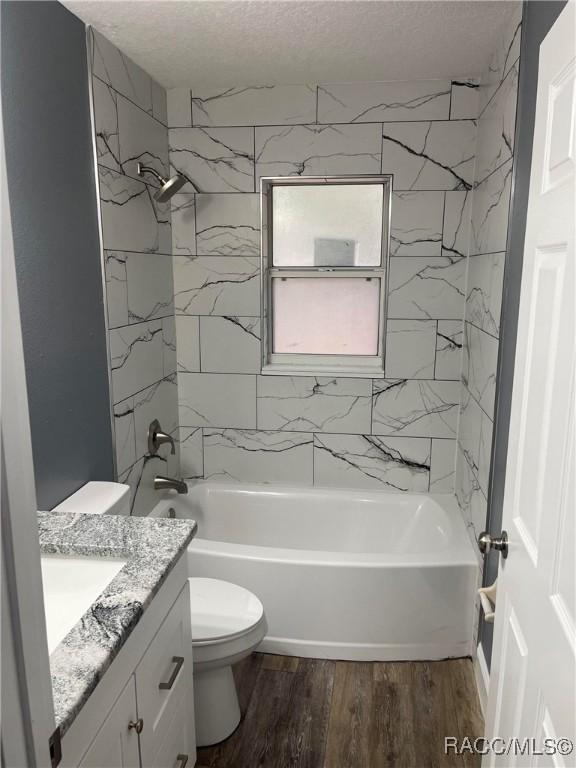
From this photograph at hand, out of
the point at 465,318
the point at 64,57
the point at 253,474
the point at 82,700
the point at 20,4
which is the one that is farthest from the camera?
the point at 253,474

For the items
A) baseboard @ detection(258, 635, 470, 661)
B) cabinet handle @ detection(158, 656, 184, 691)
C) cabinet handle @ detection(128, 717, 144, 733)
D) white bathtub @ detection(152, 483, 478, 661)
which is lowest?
baseboard @ detection(258, 635, 470, 661)

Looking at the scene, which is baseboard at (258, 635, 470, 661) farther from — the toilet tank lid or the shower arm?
the shower arm

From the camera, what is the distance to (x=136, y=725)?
1.24 meters

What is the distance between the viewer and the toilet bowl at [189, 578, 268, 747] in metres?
1.83

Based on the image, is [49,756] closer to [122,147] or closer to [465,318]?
[122,147]

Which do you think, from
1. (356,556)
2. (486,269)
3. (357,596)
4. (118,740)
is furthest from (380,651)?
(486,269)

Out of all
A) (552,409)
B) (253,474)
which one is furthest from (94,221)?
(552,409)

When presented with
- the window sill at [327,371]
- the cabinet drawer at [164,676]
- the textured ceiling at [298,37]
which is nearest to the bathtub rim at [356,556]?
the cabinet drawer at [164,676]

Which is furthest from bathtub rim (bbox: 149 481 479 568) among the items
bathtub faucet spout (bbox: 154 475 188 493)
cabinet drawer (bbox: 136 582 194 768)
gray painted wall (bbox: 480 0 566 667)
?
cabinet drawer (bbox: 136 582 194 768)

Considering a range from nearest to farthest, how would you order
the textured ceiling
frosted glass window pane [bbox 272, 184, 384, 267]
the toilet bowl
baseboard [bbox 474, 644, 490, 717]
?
the toilet bowl, the textured ceiling, baseboard [bbox 474, 644, 490, 717], frosted glass window pane [bbox 272, 184, 384, 267]

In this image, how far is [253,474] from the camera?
3.15 metres

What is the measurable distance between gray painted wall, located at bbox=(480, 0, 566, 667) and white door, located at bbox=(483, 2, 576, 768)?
0.68m

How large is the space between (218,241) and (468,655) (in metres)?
2.23

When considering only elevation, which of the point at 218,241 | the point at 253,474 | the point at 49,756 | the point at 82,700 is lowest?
the point at 253,474
